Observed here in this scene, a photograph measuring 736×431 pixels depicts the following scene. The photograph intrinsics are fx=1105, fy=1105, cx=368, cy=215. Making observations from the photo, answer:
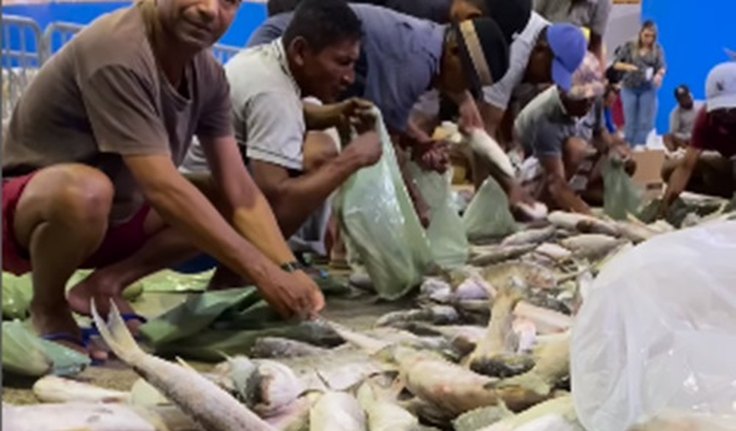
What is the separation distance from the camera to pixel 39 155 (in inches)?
105

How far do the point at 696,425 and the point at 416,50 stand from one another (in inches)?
111

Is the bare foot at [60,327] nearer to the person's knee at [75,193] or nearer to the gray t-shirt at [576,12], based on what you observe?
the person's knee at [75,193]

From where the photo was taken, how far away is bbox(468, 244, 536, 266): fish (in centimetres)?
388

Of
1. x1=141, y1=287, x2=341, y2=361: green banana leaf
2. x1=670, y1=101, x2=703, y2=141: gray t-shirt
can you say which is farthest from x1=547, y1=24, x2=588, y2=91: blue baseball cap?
x1=670, y1=101, x2=703, y2=141: gray t-shirt

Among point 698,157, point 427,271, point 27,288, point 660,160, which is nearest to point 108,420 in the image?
point 27,288

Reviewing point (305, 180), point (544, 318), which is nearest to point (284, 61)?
point (305, 180)

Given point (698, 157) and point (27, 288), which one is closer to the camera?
point (27, 288)

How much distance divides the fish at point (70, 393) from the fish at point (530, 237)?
8.13 feet

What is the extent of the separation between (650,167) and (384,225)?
4852 mm

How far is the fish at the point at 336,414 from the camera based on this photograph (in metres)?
1.85

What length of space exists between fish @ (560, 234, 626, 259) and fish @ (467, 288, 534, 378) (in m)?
1.58

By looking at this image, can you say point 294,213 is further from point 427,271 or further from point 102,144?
point 102,144

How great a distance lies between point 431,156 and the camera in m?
4.12

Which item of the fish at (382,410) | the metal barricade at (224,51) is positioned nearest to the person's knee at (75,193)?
the fish at (382,410)
